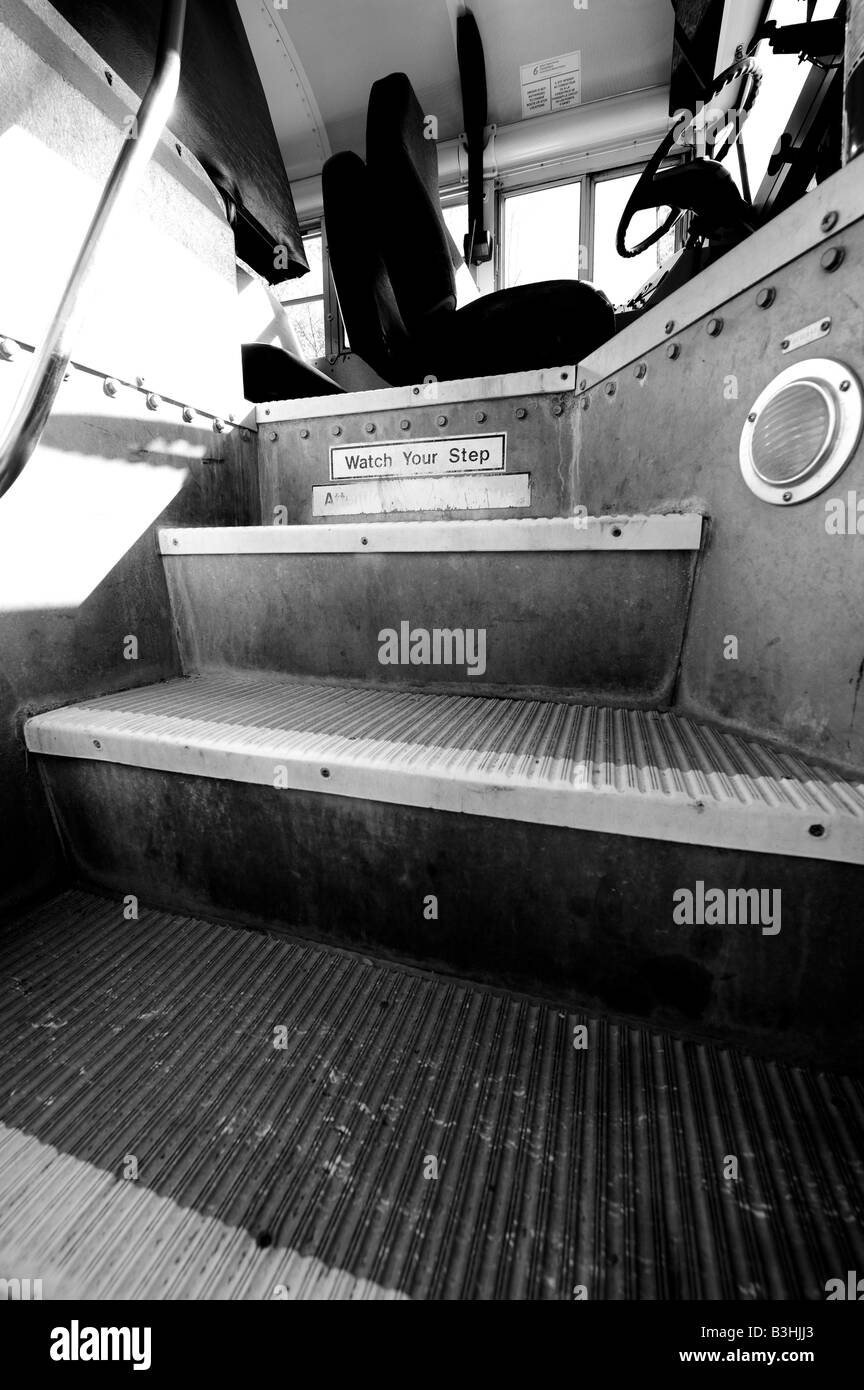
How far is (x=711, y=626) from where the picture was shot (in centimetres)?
73

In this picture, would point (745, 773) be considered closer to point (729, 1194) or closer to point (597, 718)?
point (597, 718)

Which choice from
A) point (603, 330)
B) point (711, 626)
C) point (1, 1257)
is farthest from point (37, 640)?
point (603, 330)

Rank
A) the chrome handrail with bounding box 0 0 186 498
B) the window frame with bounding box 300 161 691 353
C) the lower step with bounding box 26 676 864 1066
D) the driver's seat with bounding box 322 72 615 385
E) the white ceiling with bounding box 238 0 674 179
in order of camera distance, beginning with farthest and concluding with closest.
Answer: the window frame with bounding box 300 161 691 353, the white ceiling with bounding box 238 0 674 179, the driver's seat with bounding box 322 72 615 385, the chrome handrail with bounding box 0 0 186 498, the lower step with bounding box 26 676 864 1066

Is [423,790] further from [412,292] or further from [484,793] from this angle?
[412,292]

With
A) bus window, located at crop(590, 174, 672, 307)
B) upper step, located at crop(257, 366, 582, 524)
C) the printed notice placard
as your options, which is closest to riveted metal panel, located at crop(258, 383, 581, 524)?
upper step, located at crop(257, 366, 582, 524)

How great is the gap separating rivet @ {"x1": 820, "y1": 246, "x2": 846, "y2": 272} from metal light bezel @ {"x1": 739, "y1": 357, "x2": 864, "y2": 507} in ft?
0.28

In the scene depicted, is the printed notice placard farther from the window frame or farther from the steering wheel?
the steering wheel

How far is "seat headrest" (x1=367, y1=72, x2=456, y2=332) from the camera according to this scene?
1533 mm

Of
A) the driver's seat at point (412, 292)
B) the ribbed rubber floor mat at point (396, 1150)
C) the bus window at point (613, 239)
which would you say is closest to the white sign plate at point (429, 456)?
the driver's seat at point (412, 292)

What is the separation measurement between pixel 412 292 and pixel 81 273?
1.24 metres

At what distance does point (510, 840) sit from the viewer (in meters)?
0.61

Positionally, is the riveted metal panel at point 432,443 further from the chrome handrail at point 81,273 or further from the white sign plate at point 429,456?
the chrome handrail at point 81,273

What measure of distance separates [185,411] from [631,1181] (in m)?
1.37

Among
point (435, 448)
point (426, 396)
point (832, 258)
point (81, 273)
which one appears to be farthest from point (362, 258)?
point (832, 258)
